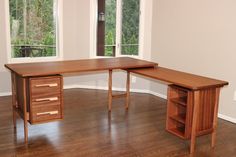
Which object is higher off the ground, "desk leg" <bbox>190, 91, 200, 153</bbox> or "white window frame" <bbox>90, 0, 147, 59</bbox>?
"white window frame" <bbox>90, 0, 147, 59</bbox>

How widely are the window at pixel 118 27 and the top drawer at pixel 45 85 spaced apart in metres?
2.44

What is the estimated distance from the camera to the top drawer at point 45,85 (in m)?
3.06

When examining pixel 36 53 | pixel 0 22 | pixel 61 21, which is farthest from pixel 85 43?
pixel 0 22

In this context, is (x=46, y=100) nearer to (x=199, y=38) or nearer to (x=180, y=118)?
(x=180, y=118)

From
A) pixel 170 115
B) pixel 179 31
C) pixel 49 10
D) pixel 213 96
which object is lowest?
pixel 170 115

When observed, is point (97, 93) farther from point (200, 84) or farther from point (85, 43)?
point (200, 84)

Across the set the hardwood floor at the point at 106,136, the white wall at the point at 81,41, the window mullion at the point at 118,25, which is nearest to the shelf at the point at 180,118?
the hardwood floor at the point at 106,136

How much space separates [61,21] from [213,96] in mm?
3390

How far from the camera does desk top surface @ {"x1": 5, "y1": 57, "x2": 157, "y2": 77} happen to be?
3145mm

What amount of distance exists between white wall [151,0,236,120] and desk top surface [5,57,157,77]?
883 millimetres

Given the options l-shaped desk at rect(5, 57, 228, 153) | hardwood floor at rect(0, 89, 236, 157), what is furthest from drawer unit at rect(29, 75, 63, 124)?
hardwood floor at rect(0, 89, 236, 157)

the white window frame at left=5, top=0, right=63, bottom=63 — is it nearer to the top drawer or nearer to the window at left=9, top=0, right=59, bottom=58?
the window at left=9, top=0, right=59, bottom=58

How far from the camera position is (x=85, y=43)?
554cm

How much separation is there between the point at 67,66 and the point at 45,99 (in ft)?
1.94
